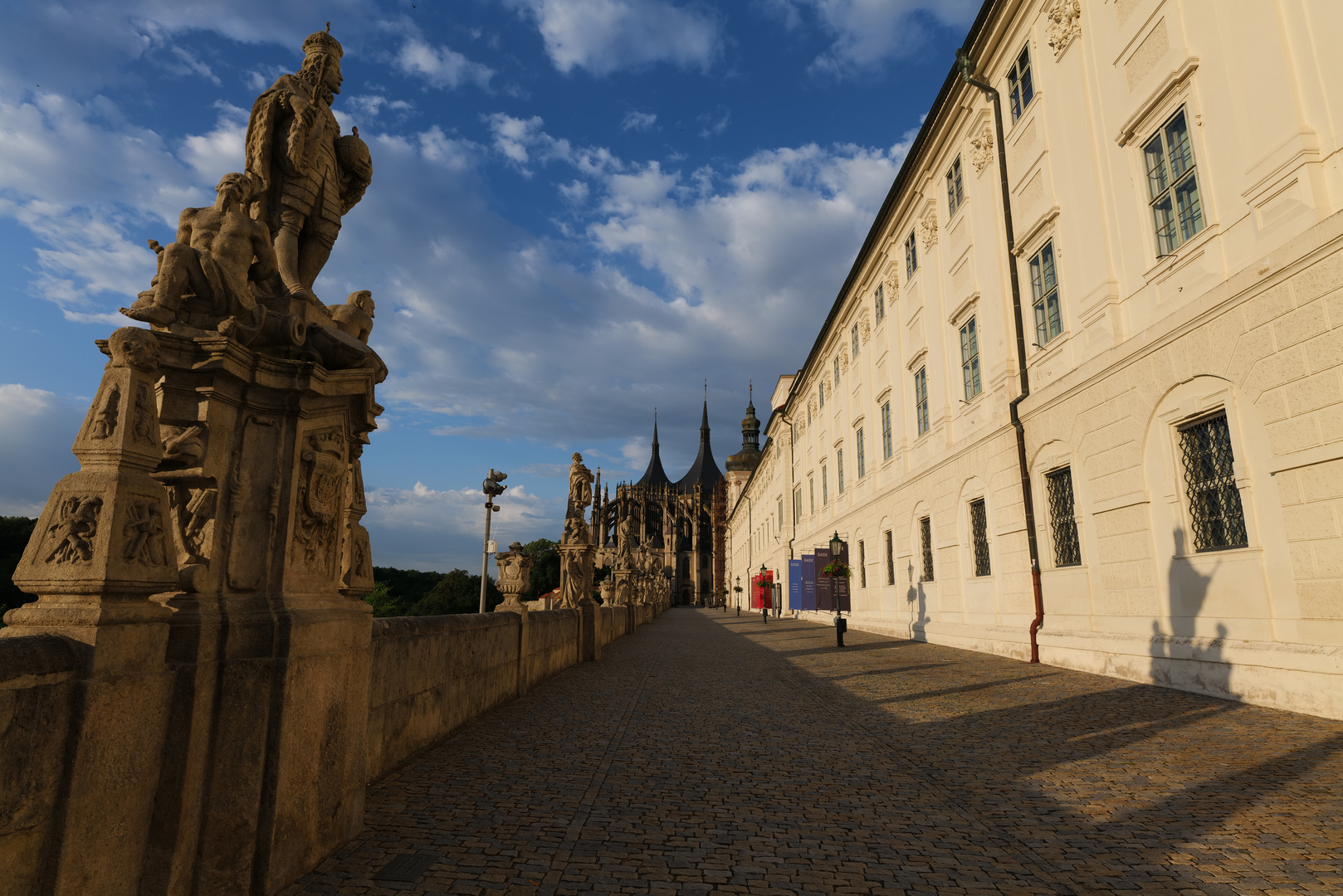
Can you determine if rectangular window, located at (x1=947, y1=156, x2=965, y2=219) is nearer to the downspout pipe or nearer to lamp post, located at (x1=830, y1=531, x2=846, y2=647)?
the downspout pipe

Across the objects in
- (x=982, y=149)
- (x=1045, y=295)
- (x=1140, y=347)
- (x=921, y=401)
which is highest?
(x=982, y=149)

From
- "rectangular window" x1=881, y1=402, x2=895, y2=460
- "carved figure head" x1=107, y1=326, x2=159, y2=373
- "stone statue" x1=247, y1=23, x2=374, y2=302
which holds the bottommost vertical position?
"carved figure head" x1=107, y1=326, x2=159, y2=373

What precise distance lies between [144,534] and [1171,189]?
12343 millimetres

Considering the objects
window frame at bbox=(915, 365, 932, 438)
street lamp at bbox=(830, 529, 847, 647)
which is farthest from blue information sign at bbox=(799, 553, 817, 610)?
window frame at bbox=(915, 365, 932, 438)

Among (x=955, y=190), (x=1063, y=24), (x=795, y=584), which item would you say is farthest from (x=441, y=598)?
(x=1063, y=24)

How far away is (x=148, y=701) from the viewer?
2.77m

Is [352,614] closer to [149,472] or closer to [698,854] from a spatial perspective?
[149,472]

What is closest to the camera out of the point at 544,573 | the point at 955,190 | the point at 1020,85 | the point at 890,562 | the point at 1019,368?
the point at 1019,368

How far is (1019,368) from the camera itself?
565 inches

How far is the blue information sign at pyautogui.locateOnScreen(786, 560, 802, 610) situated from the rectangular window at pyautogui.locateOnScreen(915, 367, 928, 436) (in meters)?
13.8

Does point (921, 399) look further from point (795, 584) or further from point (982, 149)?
point (795, 584)

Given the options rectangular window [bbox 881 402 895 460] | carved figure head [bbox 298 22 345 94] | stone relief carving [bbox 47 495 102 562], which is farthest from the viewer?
rectangular window [bbox 881 402 895 460]

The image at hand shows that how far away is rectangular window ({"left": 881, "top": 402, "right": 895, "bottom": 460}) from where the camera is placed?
932 inches

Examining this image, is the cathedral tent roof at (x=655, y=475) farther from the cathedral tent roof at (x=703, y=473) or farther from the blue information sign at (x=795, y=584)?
the blue information sign at (x=795, y=584)
